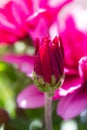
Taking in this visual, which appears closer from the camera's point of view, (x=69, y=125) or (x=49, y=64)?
(x=49, y=64)

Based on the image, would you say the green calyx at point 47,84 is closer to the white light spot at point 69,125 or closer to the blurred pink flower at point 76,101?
the blurred pink flower at point 76,101

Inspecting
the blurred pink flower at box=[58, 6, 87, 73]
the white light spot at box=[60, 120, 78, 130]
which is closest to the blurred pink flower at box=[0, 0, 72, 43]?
the blurred pink flower at box=[58, 6, 87, 73]

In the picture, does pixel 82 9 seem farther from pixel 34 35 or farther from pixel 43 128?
pixel 43 128

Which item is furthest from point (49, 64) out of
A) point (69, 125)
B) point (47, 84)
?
point (69, 125)

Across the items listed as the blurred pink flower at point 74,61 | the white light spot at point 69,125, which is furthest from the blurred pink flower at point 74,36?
the white light spot at point 69,125

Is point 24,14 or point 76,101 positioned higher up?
point 24,14

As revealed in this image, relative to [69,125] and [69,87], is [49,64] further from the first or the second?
[69,125]
